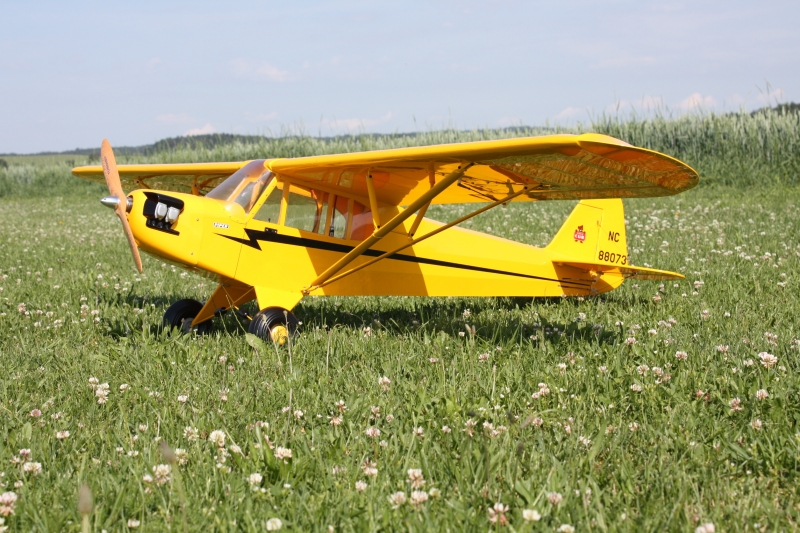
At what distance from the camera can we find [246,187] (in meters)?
6.62

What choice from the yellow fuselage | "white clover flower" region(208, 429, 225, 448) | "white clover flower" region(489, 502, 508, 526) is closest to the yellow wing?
the yellow fuselage

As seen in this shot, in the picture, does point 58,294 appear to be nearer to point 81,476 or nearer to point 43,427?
point 43,427

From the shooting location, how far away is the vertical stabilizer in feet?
28.4

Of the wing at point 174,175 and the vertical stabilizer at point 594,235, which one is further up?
the wing at point 174,175

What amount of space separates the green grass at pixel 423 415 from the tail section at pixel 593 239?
879mm

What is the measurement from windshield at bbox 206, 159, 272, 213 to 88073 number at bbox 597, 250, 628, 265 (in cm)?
441

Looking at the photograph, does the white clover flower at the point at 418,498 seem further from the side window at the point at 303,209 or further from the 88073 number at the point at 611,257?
the 88073 number at the point at 611,257

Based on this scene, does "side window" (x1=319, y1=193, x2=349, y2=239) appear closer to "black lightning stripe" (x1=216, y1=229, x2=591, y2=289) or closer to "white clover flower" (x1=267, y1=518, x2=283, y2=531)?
"black lightning stripe" (x1=216, y1=229, x2=591, y2=289)

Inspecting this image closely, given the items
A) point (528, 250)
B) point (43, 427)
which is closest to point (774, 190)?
point (528, 250)

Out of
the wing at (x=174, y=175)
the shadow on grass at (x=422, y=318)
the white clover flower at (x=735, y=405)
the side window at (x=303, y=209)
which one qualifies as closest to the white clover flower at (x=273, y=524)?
the white clover flower at (x=735, y=405)

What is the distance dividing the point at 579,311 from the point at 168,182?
542 cm

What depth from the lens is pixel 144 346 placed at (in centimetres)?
552

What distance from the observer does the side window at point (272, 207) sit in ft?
21.7

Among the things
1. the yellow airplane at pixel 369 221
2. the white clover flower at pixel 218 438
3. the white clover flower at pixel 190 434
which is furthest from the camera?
the yellow airplane at pixel 369 221
